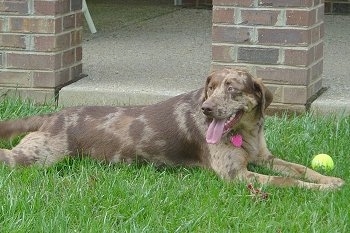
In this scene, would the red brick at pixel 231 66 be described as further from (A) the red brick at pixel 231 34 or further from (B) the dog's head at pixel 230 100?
(B) the dog's head at pixel 230 100

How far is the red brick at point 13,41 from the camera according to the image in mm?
7520

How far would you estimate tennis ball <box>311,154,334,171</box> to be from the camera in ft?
19.4

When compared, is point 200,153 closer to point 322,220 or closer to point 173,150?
point 173,150

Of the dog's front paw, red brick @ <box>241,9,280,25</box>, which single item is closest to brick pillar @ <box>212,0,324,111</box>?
red brick @ <box>241,9,280,25</box>

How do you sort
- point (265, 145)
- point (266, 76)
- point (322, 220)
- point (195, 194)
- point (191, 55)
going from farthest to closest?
point (191, 55), point (266, 76), point (265, 145), point (195, 194), point (322, 220)

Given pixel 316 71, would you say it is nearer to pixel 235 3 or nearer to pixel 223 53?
pixel 223 53

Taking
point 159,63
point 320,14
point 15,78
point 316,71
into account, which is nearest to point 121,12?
point 159,63

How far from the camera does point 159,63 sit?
893 centimetres

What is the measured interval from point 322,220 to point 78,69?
3646mm

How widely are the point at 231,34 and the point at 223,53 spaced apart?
16cm

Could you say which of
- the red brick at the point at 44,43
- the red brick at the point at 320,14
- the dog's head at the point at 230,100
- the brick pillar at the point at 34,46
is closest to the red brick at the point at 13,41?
the brick pillar at the point at 34,46

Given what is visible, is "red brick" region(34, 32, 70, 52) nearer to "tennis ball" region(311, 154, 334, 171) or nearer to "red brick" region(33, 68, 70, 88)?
"red brick" region(33, 68, 70, 88)

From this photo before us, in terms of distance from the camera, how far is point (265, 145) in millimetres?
6074

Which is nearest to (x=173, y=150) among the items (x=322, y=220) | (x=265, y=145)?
(x=265, y=145)
